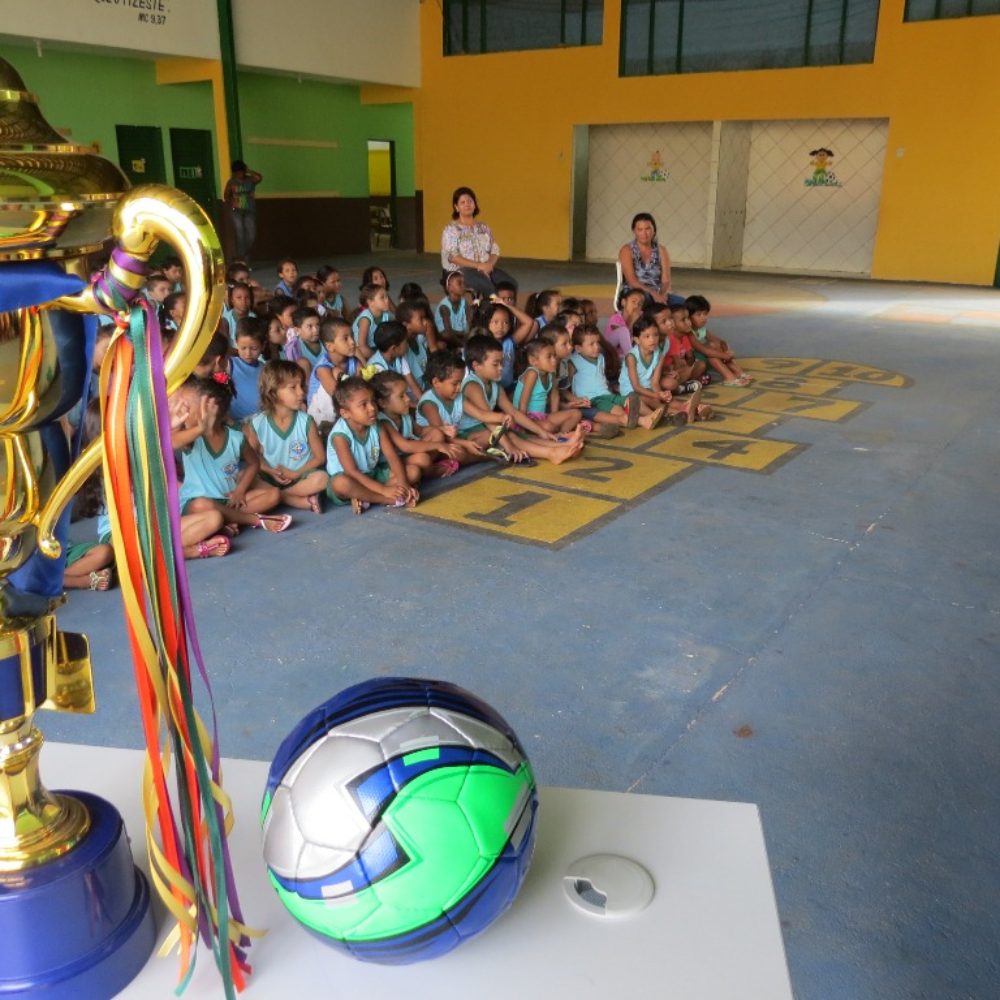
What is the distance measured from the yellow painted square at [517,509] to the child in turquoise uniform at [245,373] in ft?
4.36

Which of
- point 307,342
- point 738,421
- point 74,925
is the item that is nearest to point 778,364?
point 738,421

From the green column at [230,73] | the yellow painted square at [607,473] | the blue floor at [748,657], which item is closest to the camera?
the blue floor at [748,657]

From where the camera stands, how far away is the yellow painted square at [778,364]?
257 inches

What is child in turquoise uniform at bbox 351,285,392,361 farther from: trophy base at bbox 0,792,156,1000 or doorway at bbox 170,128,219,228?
doorway at bbox 170,128,219,228

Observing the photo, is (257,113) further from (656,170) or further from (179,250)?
(179,250)

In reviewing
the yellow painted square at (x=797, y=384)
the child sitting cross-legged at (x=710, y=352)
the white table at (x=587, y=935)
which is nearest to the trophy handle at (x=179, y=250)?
the white table at (x=587, y=935)

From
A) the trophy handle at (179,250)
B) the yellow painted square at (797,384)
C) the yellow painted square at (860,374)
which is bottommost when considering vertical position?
the yellow painted square at (797,384)

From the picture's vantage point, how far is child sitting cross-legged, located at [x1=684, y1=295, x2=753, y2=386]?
6086 millimetres

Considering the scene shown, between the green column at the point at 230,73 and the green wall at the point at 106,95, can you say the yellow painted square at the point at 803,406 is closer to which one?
the green wall at the point at 106,95

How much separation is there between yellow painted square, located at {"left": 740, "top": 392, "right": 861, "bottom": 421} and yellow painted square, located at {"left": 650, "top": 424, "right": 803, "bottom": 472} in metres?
0.62

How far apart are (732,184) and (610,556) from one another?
1135 cm

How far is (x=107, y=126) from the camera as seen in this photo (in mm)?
11531

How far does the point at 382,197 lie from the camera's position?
16.8m

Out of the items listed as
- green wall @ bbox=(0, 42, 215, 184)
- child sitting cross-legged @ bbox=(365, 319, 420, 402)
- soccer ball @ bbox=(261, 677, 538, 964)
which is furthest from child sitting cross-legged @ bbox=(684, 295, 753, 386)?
green wall @ bbox=(0, 42, 215, 184)
